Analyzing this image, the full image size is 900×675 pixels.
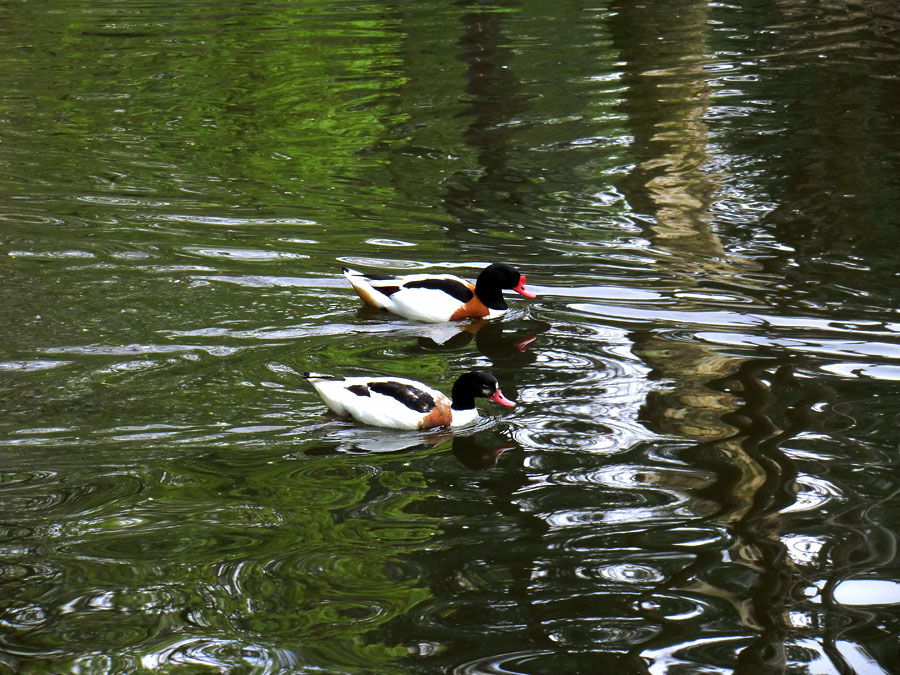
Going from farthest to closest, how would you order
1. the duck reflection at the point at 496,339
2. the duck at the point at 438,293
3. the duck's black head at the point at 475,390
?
1. the duck at the point at 438,293
2. the duck reflection at the point at 496,339
3. the duck's black head at the point at 475,390

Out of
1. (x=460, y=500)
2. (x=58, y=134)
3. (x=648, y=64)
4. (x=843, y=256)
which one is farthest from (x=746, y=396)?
(x=648, y=64)

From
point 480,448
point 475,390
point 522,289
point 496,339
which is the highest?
point 475,390

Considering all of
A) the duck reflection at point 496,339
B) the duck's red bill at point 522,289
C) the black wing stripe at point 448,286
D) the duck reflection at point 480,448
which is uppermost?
the black wing stripe at point 448,286

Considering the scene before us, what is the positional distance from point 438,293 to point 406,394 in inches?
99.0

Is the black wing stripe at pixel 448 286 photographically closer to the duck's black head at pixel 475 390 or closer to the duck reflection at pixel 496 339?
the duck reflection at pixel 496 339

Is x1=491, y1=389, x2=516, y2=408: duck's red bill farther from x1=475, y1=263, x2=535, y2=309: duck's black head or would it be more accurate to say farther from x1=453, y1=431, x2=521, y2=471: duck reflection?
x1=475, y1=263, x2=535, y2=309: duck's black head

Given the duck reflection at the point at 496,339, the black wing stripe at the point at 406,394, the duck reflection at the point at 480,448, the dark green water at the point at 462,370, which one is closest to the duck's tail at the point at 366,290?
the dark green water at the point at 462,370

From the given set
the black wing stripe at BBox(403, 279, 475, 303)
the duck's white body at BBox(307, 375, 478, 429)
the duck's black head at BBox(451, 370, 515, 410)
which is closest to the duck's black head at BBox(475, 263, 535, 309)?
the black wing stripe at BBox(403, 279, 475, 303)

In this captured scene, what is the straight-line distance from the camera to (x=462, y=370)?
10.0 m

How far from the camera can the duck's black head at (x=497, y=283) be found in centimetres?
1084

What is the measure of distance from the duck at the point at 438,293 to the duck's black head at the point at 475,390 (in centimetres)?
222

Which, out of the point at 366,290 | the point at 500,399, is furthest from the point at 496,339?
the point at 500,399

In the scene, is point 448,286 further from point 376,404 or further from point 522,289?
point 376,404

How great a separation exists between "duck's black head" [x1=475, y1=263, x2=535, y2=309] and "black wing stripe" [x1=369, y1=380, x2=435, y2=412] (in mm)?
2601
